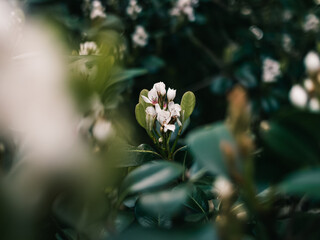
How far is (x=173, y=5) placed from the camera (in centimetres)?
211

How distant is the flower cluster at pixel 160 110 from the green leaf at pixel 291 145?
1.02 ft

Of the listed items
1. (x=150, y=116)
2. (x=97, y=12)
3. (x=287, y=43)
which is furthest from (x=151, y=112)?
(x=287, y=43)

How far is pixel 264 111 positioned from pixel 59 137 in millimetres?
2075

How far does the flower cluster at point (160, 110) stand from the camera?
724mm

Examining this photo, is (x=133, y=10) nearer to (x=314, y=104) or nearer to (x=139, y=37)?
(x=139, y=37)

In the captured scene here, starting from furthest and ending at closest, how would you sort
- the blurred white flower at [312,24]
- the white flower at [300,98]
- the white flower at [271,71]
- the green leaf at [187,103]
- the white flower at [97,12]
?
the blurred white flower at [312,24]
the white flower at [271,71]
the white flower at [97,12]
the green leaf at [187,103]
the white flower at [300,98]

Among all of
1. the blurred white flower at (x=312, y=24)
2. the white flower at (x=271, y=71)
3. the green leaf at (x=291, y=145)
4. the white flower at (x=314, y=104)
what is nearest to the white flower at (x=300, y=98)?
the white flower at (x=314, y=104)

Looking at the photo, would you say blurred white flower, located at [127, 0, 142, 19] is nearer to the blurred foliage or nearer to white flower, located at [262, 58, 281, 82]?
the blurred foliage

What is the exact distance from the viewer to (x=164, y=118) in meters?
0.73

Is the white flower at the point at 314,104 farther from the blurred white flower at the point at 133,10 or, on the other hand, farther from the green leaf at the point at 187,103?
the blurred white flower at the point at 133,10

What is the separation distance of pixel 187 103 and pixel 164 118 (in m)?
0.06

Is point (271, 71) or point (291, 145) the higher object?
point (291, 145)

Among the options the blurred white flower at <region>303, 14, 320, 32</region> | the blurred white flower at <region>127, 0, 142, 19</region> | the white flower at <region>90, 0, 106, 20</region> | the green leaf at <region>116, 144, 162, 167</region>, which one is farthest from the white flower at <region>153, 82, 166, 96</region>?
the blurred white flower at <region>303, 14, 320, 32</region>

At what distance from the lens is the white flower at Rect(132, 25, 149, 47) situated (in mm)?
1834
